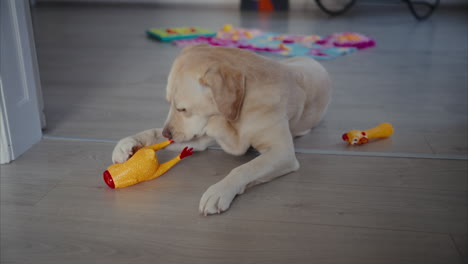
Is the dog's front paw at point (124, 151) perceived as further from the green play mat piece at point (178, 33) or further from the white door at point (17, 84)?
the green play mat piece at point (178, 33)

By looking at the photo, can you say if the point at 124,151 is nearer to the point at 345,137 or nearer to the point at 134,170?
the point at 134,170

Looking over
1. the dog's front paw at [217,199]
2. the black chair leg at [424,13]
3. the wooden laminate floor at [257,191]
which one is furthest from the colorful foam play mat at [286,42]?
the dog's front paw at [217,199]

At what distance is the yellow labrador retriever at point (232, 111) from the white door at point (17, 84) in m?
0.45

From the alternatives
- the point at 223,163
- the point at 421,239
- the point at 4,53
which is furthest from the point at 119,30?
the point at 421,239

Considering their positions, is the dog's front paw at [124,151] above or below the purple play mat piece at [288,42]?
above

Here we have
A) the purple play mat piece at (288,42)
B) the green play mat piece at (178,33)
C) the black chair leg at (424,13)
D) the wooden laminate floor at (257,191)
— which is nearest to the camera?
the wooden laminate floor at (257,191)

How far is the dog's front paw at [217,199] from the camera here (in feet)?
4.61

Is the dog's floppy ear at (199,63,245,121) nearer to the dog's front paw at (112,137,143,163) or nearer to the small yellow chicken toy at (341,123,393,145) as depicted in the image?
the dog's front paw at (112,137,143,163)

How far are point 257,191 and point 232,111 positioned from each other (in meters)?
0.29

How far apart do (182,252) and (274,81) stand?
74 cm

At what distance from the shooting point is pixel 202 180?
5.38 ft

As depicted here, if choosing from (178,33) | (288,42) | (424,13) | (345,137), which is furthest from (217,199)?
(424,13)

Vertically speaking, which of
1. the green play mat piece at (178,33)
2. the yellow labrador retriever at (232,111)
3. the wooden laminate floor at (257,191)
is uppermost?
the yellow labrador retriever at (232,111)

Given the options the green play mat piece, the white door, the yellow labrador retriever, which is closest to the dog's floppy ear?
the yellow labrador retriever
